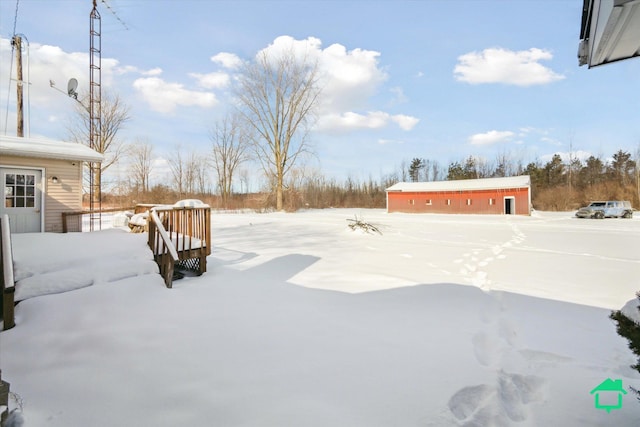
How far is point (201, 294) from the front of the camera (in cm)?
491

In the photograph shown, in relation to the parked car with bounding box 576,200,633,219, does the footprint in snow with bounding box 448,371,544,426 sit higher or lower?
lower

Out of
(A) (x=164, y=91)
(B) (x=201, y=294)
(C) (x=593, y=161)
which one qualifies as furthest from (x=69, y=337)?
(C) (x=593, y=161)

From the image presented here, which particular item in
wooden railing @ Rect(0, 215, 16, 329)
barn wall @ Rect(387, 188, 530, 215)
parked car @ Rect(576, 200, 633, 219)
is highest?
barn wall @ Rect(387, 188, 530, 215)

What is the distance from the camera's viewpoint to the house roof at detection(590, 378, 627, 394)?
2439 millimetres

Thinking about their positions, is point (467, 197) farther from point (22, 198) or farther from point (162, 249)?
point (22, 198)

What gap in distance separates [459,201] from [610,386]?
31121 millimetres

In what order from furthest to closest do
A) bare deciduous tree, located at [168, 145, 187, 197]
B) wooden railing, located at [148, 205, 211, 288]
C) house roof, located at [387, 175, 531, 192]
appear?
bare deciduous tree, located at [168, 145, 187, 197], house roof, located at [387, 175, 531, 192], wooden railing, located at [148, 205, 211, 288]

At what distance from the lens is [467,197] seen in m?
30.7

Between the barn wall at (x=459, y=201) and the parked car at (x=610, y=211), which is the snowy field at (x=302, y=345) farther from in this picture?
the barn wall at (x=459, y=201)

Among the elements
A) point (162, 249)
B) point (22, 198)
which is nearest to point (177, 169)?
point (22, 198)

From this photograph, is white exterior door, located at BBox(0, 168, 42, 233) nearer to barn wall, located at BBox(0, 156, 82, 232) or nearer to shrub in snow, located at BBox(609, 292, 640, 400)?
barn wall, located at BBox(0, 156, 82, 232)

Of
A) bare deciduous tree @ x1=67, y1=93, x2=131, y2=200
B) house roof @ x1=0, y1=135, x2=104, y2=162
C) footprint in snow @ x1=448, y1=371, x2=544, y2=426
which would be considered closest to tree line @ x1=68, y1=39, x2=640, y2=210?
bare deciduous tree @ x1=67, y1=93, x2=131, y2=200

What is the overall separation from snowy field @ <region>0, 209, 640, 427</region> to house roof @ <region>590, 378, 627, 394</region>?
71mm

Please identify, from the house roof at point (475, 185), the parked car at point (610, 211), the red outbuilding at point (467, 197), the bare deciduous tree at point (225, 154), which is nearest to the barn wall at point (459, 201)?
the red outbuilding at point (467, 197)
